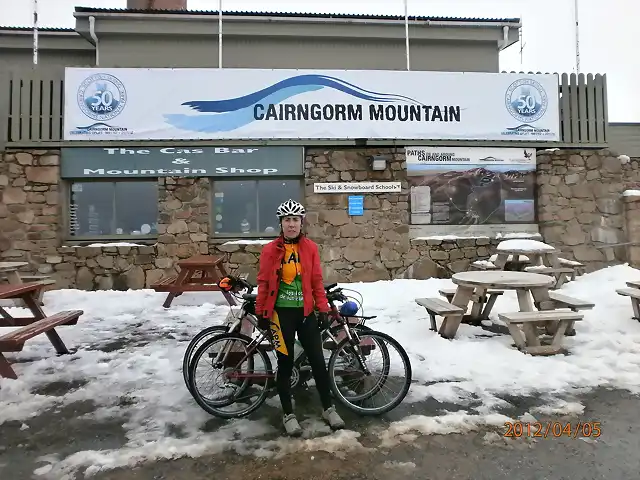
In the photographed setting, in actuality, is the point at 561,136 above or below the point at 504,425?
above

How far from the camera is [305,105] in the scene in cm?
954

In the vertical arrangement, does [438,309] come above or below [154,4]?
below

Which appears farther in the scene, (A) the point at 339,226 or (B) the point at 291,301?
(A) the point at 339,226

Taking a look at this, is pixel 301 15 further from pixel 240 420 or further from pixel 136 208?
pixel 240 420

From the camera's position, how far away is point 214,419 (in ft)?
11.2

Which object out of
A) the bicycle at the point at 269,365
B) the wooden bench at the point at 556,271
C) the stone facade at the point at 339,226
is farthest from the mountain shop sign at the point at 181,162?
the bicycle at the point at 269,365

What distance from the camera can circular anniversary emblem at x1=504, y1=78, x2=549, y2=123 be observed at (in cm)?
992

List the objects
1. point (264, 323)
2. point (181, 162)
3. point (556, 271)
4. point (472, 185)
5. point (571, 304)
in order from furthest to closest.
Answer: point (472, 185) → point (181, 162) → point (556, 271) → point (571, 304) → point (264, 323)

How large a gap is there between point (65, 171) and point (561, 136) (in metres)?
11.4

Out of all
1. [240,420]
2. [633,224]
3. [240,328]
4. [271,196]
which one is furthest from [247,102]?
[633,224]

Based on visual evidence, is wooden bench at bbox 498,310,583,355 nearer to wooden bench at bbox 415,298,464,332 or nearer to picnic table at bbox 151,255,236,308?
wooden bench at bbox 415,298,464,332

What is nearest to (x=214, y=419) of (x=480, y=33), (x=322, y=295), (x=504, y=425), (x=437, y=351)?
(x=322, y=295)

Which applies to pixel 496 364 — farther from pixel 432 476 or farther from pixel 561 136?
pixel 561 136

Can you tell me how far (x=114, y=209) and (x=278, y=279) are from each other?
25.2ft
